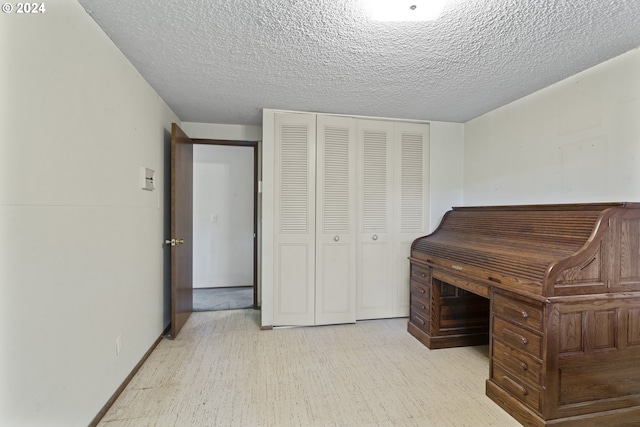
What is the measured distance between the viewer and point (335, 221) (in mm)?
3211

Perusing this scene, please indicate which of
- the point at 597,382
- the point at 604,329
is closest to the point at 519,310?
the point at 604,329

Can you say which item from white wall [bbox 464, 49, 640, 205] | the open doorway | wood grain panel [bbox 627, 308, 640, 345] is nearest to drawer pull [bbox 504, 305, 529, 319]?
wood grain panel [bbox 627, 308, 640, 345]

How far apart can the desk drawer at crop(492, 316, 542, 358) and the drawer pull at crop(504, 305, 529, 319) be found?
A: 71 mm

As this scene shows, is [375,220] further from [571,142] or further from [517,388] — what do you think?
[517,388]

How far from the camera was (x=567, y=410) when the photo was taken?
165 cm

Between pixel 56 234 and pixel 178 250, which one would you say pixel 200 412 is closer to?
pixel 56 234

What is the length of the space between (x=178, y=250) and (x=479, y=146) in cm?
328

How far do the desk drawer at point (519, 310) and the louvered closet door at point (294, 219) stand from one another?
174 cm

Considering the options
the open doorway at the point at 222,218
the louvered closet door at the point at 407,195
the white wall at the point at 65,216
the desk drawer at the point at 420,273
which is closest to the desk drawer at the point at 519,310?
the desk drawer at the point at 420,273

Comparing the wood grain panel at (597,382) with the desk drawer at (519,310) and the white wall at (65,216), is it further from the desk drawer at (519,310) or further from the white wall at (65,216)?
the white wall at (65,216)

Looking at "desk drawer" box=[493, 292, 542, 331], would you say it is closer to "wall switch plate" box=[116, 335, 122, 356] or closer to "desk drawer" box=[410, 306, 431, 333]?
"desk drawer" box=[410, 306, 431, 333]

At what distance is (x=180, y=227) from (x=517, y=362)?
9.72 feet

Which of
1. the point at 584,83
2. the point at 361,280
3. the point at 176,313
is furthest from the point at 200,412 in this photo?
the point at 584,83

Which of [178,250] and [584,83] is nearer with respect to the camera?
[584,83]
